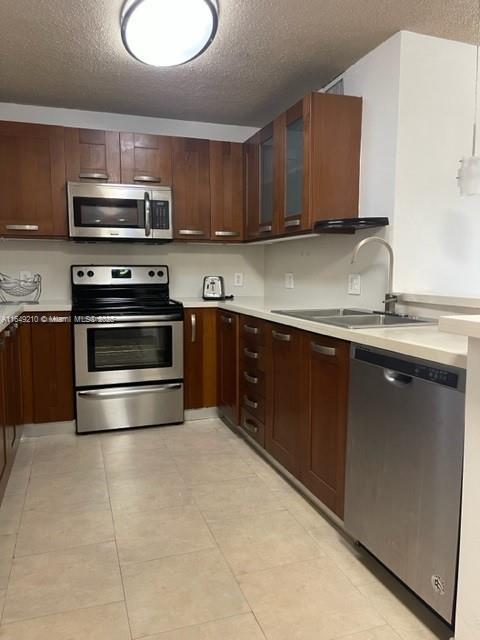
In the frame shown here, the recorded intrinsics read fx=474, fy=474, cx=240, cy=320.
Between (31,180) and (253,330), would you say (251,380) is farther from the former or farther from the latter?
(31,180)

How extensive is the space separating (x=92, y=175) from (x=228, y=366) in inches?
64.7

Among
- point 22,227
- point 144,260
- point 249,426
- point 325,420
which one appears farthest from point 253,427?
point 22,227

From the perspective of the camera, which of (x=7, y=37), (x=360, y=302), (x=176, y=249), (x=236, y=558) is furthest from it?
(x=176, y=249)

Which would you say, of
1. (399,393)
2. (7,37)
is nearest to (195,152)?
(7,37)

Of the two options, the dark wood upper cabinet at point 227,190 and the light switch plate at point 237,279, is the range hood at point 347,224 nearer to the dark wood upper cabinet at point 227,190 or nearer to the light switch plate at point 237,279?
the dark wood upper cabinet at point 227,190

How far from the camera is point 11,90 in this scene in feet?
10.3

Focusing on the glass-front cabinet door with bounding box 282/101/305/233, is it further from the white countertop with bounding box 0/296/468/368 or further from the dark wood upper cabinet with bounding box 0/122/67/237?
the dark wood upper cabinet with bounding box 0/122/67/237

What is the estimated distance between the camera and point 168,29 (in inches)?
85.0

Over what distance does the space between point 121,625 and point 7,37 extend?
270cm

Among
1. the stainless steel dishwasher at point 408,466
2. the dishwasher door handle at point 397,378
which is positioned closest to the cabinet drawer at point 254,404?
the stainless steel dishwasher at point 408,466

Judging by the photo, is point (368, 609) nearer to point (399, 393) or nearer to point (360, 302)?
point (399, 393)

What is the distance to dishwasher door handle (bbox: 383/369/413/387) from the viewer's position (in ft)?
4.98

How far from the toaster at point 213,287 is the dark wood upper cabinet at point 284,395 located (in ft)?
4.16

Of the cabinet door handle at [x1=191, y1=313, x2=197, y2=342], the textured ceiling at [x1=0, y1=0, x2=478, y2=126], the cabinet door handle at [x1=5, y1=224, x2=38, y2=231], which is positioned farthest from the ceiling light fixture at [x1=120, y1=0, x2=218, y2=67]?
the cabinet door handle at [x1=191, y1=313, x2=197, y2=342]
